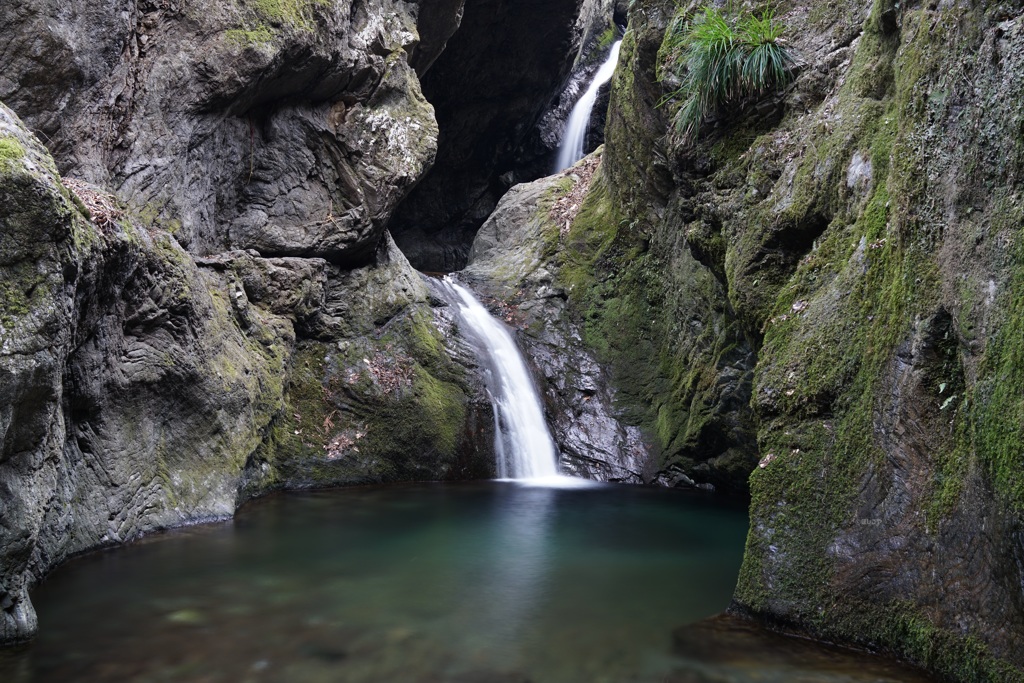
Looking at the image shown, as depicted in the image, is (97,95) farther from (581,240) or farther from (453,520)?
(581,240)

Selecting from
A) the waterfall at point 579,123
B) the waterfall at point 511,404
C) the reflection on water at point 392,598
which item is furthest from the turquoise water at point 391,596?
the waterfall at point 579,123

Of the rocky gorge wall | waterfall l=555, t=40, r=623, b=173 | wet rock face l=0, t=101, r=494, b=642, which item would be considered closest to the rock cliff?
wet rock face l=0, t=101, r=494, b=642

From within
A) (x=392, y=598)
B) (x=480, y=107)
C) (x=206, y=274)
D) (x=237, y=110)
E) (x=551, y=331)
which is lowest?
(x=392, y=598)

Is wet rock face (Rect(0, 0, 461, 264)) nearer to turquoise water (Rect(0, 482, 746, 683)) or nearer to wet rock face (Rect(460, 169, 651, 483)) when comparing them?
wet rock face (Rect(460, 169, 651, 483))

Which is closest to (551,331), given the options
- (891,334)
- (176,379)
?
(176,379)

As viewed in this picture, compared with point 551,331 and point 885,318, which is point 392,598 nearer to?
point 885,318

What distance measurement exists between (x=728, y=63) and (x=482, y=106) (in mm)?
12256

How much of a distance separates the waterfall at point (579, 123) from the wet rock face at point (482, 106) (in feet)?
2.80

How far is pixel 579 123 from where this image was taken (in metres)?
21.4

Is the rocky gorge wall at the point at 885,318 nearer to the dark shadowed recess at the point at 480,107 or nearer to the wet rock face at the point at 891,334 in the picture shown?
the wet rock face at the point at 891,334

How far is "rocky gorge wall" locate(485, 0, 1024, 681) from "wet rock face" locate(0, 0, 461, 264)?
513cm

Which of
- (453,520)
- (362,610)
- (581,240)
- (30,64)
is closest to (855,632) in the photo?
(362,610)

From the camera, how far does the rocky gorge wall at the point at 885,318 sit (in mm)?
3424

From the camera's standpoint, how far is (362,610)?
5000 mm
